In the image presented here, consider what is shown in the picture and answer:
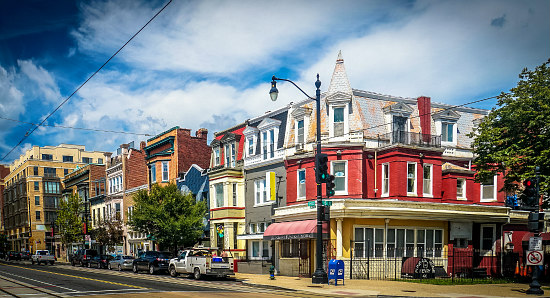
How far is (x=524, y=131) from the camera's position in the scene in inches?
1011

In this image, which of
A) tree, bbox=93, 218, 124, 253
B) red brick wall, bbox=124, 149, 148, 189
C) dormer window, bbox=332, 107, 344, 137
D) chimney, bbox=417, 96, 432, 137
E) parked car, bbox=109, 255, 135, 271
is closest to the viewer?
dormer window, bbox=332, 107, 344, 137

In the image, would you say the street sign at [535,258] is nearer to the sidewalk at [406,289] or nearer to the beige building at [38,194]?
the sidewalk at [406,289]

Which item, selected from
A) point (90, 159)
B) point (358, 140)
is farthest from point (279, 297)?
point (90, 159)

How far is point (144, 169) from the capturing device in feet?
195

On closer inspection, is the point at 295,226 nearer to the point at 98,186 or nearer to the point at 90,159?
the point at 98,186

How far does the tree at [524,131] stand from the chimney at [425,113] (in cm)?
633

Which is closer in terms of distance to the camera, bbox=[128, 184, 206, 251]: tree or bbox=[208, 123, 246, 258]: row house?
bbox=[208, 123, 246, 258]: row house

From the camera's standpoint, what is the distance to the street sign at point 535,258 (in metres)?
19.7

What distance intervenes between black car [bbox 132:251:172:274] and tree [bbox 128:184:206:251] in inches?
123

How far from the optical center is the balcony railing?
3159 centimetres

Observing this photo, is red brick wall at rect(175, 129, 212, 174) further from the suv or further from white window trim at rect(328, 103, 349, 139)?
white window trim at rect(328, 103, 349, 139)

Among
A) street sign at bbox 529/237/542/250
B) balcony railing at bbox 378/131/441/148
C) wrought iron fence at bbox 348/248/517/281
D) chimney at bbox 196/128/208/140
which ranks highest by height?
chimney at bbox 196/128/208/140

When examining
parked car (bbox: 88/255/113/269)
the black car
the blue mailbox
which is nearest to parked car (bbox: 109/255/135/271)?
the black car

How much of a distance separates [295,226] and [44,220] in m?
82.5
